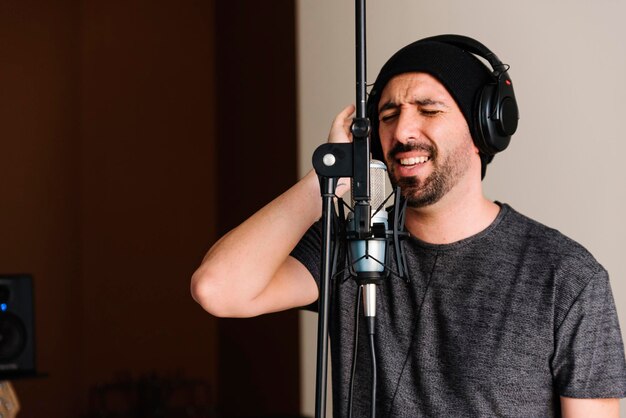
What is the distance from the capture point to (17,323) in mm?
2621

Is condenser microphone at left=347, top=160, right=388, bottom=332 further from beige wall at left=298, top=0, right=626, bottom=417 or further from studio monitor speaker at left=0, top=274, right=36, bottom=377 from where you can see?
studio monitor speaker at left=0, top=274, right=36, bottom=377

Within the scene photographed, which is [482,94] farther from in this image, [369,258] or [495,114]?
[369,258]

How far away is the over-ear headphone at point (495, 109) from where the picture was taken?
5.26ft

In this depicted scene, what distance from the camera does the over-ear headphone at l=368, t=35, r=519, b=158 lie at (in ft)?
5.29

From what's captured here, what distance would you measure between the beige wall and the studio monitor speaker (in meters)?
1.40

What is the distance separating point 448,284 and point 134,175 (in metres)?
3.28

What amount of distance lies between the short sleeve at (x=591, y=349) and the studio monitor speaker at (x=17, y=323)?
1.65 m

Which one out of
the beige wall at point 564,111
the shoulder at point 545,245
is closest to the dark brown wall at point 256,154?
the beige wall at point 564,111

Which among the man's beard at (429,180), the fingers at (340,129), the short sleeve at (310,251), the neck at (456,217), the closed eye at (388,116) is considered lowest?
the short sleeve at (310,251)

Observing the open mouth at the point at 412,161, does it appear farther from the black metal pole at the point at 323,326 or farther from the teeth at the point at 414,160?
the black metal pole at the point at 323,326

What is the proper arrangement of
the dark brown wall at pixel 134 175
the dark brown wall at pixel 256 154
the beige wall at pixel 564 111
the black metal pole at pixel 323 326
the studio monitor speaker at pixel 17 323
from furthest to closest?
1. the dark brown wall at pixel 134 175
2. the dark brown wall at pixel 256 154
3. the studio monitor speaker at pixel 17 323
4. the beige wall at pixel 564 111
5. the black metal pole at pixel 323 326

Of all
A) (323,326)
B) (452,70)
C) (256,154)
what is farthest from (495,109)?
(256,154)

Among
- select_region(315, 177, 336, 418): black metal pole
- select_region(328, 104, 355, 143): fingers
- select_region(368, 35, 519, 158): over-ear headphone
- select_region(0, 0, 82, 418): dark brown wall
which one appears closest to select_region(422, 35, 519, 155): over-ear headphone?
select_region(368, 35, 519, 158): over-ear headphone

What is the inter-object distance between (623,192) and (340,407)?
714 mm
